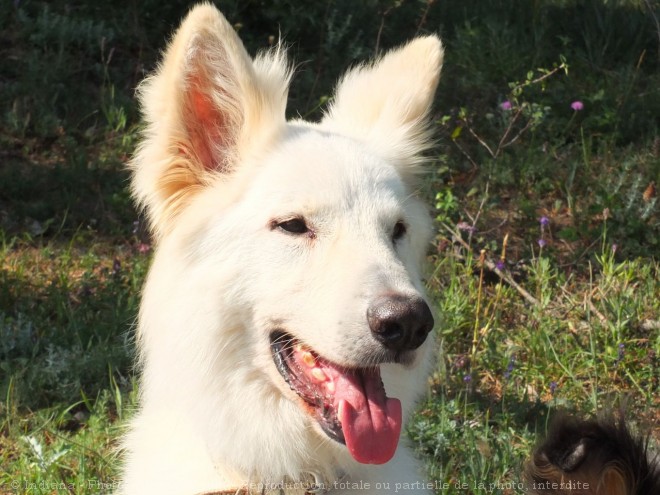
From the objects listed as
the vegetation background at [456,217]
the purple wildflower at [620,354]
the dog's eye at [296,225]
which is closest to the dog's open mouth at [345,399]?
the dog's eye at [296,225]

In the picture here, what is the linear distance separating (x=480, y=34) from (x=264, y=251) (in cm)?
523

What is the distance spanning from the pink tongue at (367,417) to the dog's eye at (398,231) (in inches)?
20.5

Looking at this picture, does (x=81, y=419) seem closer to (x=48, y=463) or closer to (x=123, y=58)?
(x=48, y=463)

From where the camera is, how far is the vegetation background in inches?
182

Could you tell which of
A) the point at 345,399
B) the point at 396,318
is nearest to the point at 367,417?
the point at 345,399

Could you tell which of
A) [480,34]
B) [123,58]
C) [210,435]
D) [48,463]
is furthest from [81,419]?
[480,34]

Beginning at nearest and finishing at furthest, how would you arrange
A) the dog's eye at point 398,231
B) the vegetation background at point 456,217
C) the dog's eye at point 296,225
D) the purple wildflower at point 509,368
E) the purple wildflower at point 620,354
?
the dog's eye at point 296,225 < the dog's eye at point 398,231 < the vegetation background at point 456,217 < the purple wildflower at point 509,368 < the purple wildflower at point 620,354

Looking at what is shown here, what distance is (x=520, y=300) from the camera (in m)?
5.74

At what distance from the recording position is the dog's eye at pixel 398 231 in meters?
3.32

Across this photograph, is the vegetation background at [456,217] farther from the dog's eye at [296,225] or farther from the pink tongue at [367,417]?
the dog's eye at [296,225]

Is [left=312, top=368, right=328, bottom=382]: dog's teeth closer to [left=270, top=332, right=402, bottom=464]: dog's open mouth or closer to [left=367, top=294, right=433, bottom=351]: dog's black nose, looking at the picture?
[left=270, top=332, right=402, bottom=464]: dog's open mouth

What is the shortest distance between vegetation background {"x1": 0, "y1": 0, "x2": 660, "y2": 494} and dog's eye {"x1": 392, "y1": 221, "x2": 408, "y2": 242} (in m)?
1.16

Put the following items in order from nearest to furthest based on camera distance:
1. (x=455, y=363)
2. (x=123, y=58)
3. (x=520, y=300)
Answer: (x=455, y=363) → (x=520, y=300) → (x=123, y=58)

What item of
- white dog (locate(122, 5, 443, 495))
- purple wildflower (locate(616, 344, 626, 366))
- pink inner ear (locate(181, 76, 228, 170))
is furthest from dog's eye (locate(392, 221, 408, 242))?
purple wildflower (locate(616, 344, 626, 366))
